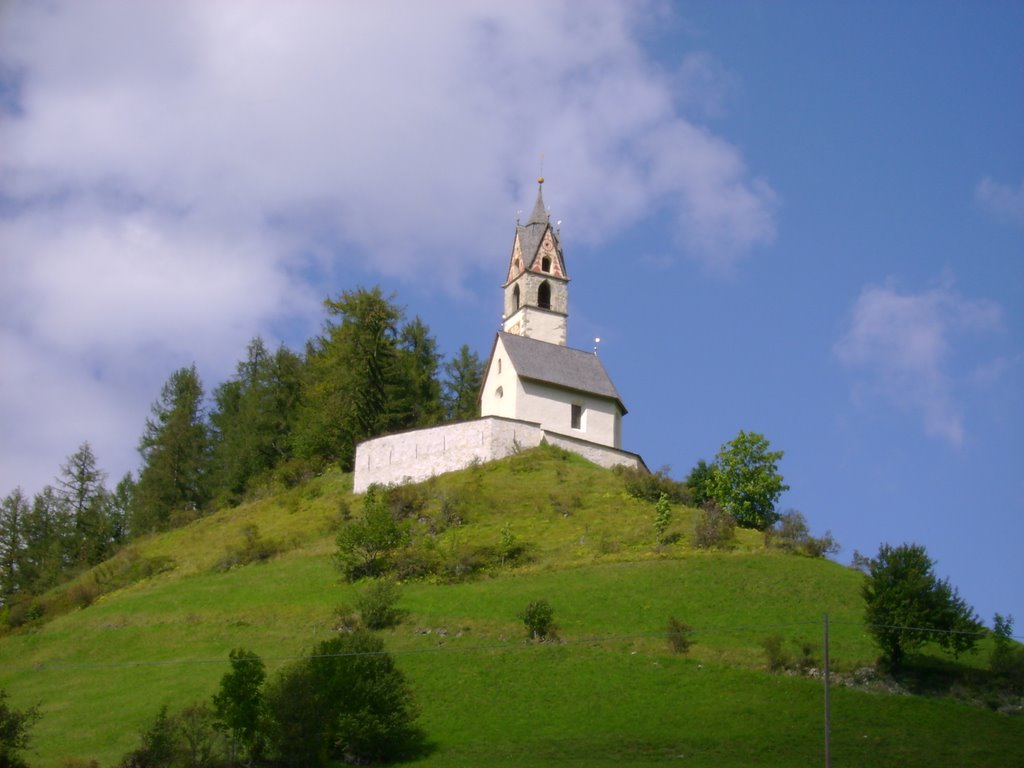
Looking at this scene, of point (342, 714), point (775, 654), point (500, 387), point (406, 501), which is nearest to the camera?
point (342, 714)

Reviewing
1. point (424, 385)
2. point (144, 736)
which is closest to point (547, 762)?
point (144, 736)

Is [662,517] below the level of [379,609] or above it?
above

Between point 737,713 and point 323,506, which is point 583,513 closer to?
point 323,506

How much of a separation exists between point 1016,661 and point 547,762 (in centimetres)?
1602

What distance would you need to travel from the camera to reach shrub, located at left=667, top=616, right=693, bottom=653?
134ft

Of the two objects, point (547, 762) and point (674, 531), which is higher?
point (674, 531)

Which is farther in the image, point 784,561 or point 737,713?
point 784,561

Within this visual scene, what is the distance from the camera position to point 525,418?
2569 inches

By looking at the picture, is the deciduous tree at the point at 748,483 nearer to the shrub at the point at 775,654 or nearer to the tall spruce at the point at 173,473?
the shrub at the point at 775,654

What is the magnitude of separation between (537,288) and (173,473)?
25.1m

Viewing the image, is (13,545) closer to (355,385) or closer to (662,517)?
(355,385)

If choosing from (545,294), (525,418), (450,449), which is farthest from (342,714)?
(545,294)

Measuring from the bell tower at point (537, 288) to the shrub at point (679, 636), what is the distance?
34137 mm

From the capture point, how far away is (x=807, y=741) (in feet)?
114
